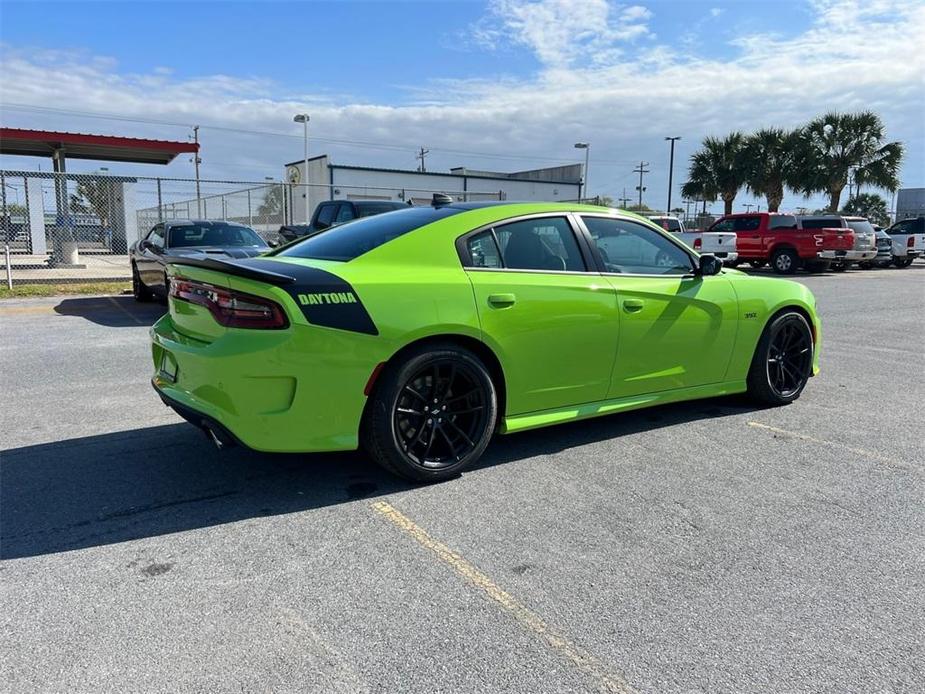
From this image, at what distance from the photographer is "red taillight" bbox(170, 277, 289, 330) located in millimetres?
3332

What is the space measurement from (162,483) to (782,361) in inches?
181

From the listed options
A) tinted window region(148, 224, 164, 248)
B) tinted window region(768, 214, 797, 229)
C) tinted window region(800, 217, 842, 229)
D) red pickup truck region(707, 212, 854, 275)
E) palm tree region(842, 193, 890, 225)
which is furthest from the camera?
palm tree region(842, 193, 890, 225)

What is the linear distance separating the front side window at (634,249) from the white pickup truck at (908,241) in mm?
27052

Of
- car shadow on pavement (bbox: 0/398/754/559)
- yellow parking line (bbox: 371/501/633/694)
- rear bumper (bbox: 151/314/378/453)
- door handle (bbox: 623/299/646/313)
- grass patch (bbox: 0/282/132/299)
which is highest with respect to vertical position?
door handle (bbox: 623/299/646/313)

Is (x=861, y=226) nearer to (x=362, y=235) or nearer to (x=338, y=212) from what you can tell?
(x=338, y=212)

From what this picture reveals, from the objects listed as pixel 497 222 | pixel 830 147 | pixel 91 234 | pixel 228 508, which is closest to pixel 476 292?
pixel 497 222

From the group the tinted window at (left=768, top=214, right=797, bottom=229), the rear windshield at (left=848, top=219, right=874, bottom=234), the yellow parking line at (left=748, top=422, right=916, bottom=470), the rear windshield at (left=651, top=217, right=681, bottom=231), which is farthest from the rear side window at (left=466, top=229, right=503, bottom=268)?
the rear windshield at (left=848, top=219, right=874, bottom=234)

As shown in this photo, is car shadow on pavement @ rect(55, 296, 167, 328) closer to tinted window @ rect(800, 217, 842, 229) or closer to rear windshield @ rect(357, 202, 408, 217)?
rear windshield @ rect(357, 202, 408, 217)

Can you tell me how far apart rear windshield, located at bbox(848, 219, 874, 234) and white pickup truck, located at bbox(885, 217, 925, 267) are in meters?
5.04

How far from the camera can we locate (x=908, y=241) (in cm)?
2705

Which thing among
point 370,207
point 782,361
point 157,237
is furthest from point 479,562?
point 157,237

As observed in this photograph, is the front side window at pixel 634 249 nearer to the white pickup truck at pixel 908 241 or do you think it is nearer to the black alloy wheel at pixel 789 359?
the black alloy wheel at pixel 789 359

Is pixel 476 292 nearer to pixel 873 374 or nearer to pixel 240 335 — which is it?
pixel 240 335

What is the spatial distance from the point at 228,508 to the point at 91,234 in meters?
21.9
